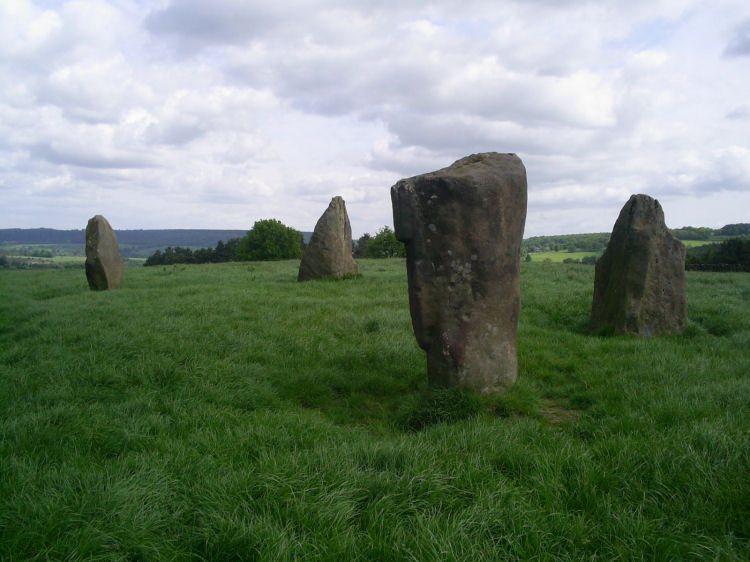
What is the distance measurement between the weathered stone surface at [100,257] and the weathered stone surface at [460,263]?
12.5m

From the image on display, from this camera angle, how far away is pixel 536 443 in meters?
4.31

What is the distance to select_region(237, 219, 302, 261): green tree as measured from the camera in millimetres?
54281

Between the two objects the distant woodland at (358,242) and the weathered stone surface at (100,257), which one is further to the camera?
the distant woodland at (358,242)

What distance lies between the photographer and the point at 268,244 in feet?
177

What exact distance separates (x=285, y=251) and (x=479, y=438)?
52123 millimetres

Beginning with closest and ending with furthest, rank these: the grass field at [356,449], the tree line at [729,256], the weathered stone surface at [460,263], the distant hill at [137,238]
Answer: the grass field at [356,449] < the weathered stone surface at [460,263] < the tree line at [729,256] < the distant hill at [137,238]

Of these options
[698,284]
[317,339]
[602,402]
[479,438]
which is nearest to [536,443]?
[479,438]

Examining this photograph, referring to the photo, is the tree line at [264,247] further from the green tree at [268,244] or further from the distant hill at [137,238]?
the distant hill at [137,238]

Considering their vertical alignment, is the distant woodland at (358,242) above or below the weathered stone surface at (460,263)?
above

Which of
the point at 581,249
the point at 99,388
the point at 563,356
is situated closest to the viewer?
the point at 99,388

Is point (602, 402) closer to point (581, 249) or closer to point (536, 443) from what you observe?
point (536, 443)

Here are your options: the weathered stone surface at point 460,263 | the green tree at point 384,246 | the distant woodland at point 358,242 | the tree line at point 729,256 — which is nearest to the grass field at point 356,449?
the weathered stone surface at point 460,263

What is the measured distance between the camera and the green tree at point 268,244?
54.3 metres

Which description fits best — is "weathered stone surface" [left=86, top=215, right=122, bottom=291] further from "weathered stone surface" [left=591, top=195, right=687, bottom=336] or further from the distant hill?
the distant hill
